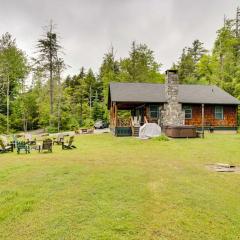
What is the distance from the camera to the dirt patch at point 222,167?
9586 mm

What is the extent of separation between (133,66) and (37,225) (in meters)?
38.5

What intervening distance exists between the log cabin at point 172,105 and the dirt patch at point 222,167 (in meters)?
13.2

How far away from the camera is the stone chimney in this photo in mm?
23969

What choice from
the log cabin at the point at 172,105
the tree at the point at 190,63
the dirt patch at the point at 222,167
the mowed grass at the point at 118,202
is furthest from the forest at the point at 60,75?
the mowed grass at the point at 118,202

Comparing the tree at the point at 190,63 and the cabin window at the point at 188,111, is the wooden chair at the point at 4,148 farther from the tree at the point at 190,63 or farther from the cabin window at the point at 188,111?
the tree at the point at 190,63

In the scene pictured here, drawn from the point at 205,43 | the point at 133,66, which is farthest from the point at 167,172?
the point at 205,43

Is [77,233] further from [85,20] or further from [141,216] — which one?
[85,20]

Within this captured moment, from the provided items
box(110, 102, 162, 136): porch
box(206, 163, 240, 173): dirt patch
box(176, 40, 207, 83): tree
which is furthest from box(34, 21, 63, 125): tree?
box(206, 163, 240, 173): dirt patch

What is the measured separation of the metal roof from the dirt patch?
1405 cm

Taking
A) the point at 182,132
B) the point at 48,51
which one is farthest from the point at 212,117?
the point at 48,51

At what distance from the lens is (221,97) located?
2741 centimetres

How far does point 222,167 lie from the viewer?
10133mm

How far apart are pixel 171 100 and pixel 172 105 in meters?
0.48

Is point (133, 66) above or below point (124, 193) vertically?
above
